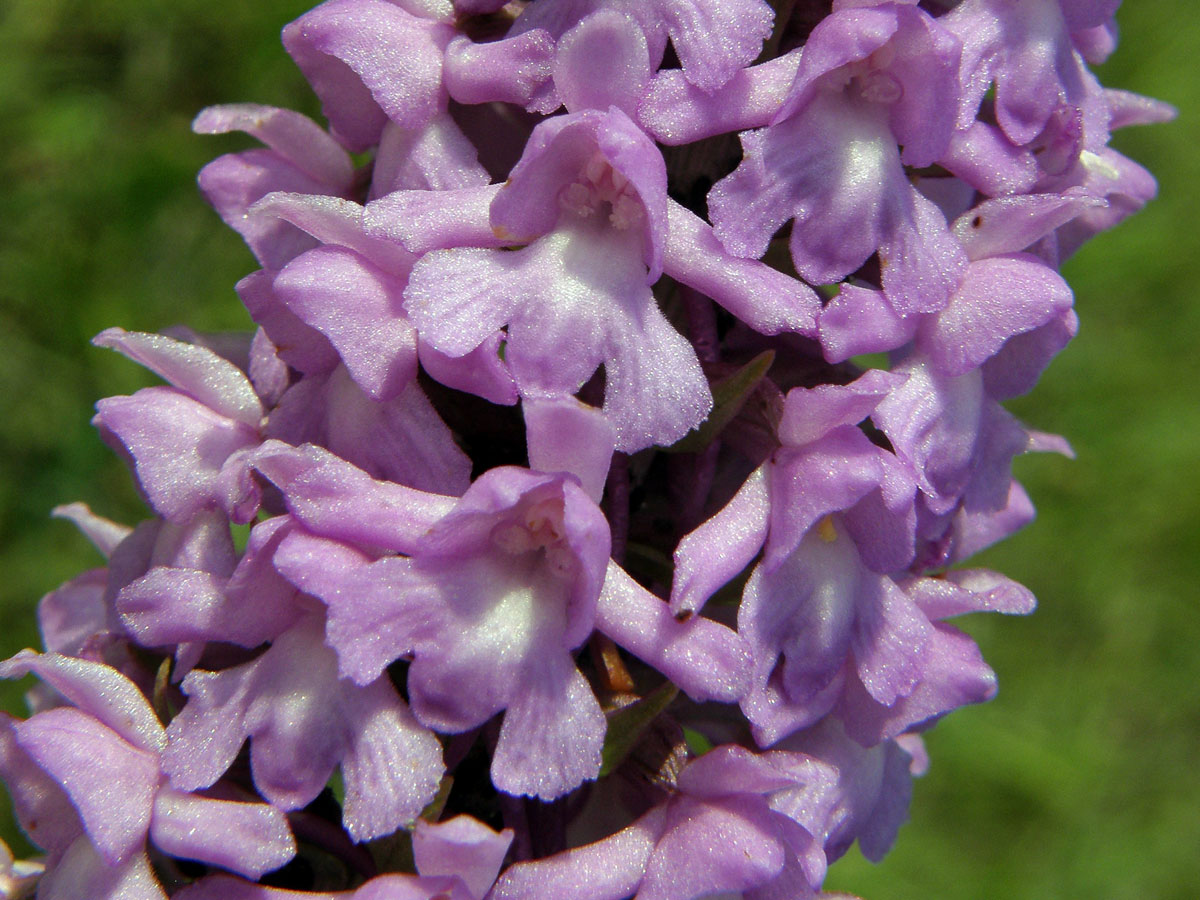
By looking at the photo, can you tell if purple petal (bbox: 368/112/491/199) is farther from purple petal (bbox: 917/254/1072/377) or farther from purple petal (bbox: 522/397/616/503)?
purple petal (bbox: 917/254/1072/377)

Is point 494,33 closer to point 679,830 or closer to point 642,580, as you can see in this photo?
point 642,580

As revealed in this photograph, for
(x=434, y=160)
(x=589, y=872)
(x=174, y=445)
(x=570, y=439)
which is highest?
(x=434, y=160)

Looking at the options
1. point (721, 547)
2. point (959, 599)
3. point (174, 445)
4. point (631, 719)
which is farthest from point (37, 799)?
point (959, 599)

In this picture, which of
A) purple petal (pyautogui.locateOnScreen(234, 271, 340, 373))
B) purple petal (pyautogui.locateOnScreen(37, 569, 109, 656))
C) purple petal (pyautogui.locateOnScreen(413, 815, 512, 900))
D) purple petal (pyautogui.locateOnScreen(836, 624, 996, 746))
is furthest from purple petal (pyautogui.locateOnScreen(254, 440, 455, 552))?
purple petal (pyautogui.locateOnScreen(37, 569, 109, 656))

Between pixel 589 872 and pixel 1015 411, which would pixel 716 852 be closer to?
pixel 589 872

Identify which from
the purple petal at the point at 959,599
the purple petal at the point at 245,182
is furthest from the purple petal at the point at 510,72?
the purple petal at the point at 959,599

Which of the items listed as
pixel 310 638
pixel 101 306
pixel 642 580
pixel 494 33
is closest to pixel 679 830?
pixel 642 580

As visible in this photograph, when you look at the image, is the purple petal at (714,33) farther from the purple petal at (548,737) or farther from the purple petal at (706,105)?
the purple petal at (548,737)
